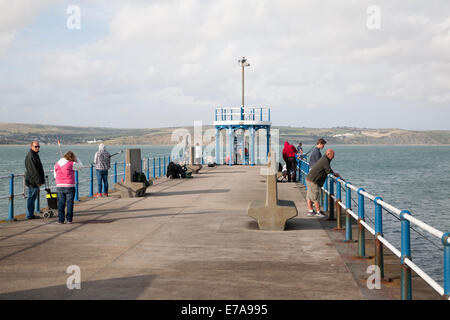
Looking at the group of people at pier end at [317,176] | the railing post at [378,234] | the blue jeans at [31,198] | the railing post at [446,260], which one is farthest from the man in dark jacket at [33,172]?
the railing post at [446,260]

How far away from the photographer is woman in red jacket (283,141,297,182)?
76.9ft

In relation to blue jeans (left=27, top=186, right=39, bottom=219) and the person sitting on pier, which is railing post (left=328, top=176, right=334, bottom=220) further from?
blue jeans (left=27, top=186, right=39, bottom=219)

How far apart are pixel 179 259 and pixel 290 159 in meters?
16.4

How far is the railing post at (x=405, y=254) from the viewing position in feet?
18.3

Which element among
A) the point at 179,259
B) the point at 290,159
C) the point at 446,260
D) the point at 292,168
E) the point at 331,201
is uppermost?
the point at 290,159

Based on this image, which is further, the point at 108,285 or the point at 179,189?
the point at 179,189

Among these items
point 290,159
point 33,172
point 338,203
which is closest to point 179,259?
point 338,203

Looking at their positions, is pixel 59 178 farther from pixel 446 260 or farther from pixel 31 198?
pixel 446 260

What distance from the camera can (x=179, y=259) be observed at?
817 cm
